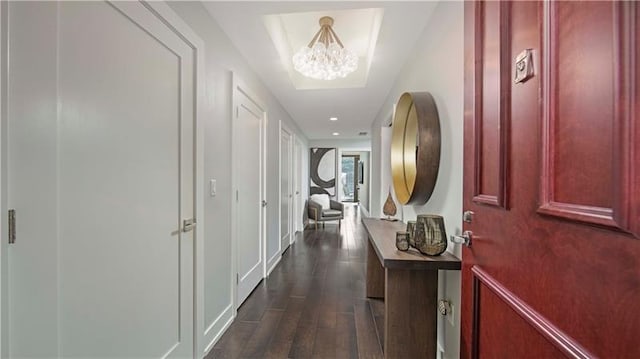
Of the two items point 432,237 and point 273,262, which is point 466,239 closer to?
point 432,237

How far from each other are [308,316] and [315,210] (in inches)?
149

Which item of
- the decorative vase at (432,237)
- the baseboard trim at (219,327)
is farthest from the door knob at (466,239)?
the baseboard trim at (219,327)

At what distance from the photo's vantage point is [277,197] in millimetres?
3738

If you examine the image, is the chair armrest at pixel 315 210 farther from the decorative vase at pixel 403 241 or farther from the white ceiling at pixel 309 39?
the decorative vase at pixel 403 241

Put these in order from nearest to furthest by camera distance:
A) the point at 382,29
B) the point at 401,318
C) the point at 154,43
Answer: the point at 154,43
the point at 401,318
the point at 382,29

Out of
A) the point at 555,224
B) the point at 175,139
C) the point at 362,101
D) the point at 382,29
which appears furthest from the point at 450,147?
the point at 362,101

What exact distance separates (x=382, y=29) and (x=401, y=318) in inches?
75.5

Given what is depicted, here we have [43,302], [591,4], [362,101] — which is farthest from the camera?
[362,101]

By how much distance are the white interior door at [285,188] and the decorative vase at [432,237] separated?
283cm

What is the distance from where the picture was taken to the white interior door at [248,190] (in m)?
2.29

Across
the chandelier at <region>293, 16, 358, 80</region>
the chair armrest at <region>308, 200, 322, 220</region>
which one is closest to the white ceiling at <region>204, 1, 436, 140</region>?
the chandelier at <region>293, 16, 358, 80</region>

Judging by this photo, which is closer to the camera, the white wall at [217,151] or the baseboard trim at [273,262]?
the white wall at [217,151]

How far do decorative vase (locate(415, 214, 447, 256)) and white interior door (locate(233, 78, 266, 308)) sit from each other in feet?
5.07

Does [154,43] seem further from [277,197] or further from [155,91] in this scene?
[277,197]
